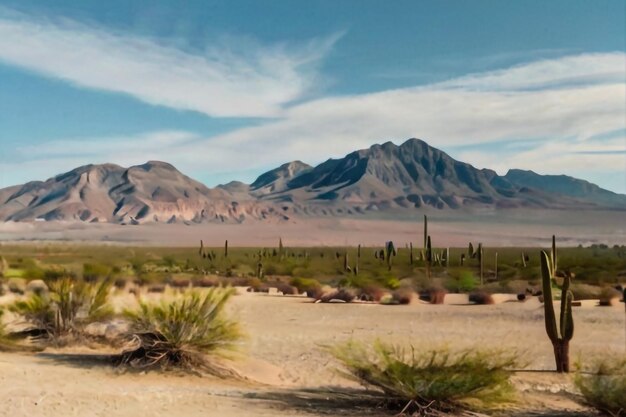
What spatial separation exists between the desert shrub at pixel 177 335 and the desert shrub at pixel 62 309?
9.29ft

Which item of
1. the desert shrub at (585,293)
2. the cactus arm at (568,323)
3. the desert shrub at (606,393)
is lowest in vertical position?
the desert shrub at (585,293)

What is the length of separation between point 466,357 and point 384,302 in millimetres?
22024

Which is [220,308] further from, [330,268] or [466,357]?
[330,268]

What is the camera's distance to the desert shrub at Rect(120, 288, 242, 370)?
555 inches

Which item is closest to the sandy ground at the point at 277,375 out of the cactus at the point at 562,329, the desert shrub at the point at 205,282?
the cactus at the point at 562,329

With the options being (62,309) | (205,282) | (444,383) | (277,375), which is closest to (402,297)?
(205,282)

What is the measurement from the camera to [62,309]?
55.3 feet

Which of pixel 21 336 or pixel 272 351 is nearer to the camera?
pixel 21 336

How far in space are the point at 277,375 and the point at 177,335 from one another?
7.51 feet

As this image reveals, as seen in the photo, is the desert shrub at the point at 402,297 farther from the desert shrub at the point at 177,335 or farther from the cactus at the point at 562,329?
the desert shrub at the point at 177,335

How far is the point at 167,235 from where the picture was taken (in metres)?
176

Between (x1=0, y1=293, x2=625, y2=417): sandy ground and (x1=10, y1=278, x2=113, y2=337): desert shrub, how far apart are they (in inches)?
42.2

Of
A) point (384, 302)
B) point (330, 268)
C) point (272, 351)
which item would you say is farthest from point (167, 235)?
point (272, 351)

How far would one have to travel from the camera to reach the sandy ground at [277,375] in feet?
36.4
